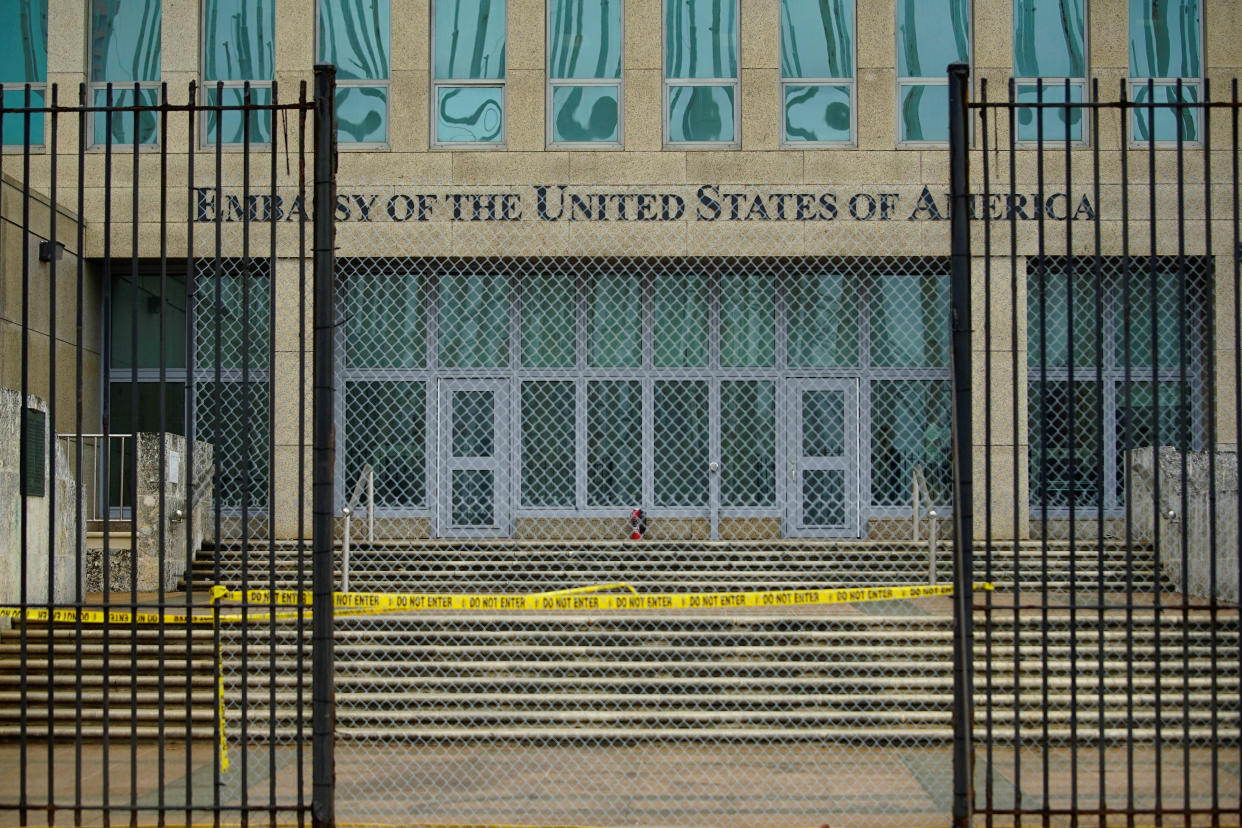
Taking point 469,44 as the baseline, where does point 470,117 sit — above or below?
below

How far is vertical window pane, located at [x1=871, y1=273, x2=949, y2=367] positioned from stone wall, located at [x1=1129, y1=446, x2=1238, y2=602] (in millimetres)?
2803

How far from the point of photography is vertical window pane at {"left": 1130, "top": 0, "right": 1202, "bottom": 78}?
1490 cm

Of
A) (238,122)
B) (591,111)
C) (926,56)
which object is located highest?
(926,56)

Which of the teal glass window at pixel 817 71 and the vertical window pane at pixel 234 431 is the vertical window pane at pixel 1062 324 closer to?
the teal glass window at pixel 817 71

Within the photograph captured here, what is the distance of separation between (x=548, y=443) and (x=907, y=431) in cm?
433

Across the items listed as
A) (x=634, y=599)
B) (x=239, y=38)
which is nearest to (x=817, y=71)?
(x=239, y=38)

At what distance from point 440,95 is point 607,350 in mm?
3650

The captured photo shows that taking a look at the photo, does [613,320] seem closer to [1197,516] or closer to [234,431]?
[234,431]

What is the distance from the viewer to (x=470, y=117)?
49.3 feet

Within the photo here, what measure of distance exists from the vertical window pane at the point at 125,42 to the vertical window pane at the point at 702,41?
6.16m

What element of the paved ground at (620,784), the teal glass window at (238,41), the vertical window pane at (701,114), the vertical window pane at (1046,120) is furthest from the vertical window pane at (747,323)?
the paved ground at (620,784)

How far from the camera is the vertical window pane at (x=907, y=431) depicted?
15062 mm

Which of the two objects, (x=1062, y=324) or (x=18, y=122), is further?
(x=18, y=122)

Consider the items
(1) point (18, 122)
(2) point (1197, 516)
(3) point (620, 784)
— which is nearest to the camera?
(3) point (620, 784)
